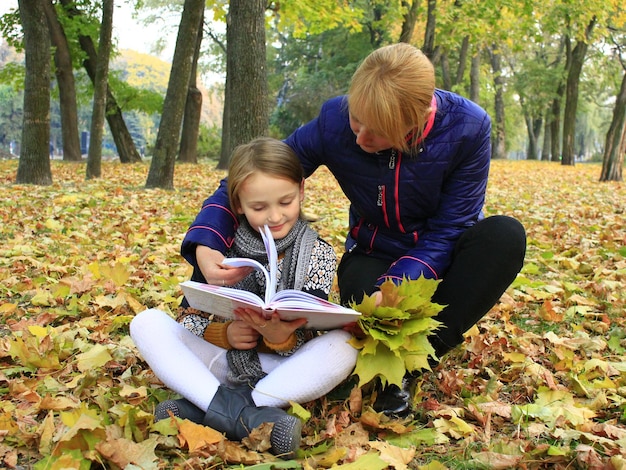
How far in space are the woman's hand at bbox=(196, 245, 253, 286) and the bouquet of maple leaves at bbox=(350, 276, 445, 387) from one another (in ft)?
1.40

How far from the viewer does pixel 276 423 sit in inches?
66.5

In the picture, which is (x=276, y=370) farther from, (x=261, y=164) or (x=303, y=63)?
(x=303, y=63)

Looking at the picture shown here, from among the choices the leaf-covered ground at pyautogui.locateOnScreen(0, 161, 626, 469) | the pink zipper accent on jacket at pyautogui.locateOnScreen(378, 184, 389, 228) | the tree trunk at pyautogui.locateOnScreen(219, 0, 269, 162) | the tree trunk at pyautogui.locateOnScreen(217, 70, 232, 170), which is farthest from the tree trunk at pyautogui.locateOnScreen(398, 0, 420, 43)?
the pink zipper accent on jacket at pyautogui.locateOnScreen(378, 184, 389, 228)

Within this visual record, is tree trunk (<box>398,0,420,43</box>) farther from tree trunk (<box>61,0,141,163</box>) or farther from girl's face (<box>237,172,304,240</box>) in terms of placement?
girl's face (<box>237,172,304,240</box>)

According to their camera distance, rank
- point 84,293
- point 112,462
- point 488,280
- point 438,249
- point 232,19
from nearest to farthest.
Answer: point 112,462
point 488,280
point 438,249
point 84,293
point 232,19

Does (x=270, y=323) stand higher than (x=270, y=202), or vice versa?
→ (x=270, y=202)

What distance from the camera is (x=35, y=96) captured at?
738 centimetres

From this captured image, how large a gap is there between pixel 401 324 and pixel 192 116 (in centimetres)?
1348

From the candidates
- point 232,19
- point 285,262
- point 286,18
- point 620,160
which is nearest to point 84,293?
point 285,262

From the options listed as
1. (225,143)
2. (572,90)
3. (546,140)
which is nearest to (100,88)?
(225,143)

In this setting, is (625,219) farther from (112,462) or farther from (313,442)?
(112,462)

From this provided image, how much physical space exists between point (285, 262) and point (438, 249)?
0.55 m

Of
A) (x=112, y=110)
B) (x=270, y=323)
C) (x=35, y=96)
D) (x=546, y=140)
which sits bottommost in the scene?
(x=270, y=323)

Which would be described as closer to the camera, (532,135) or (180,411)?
(180,411)
